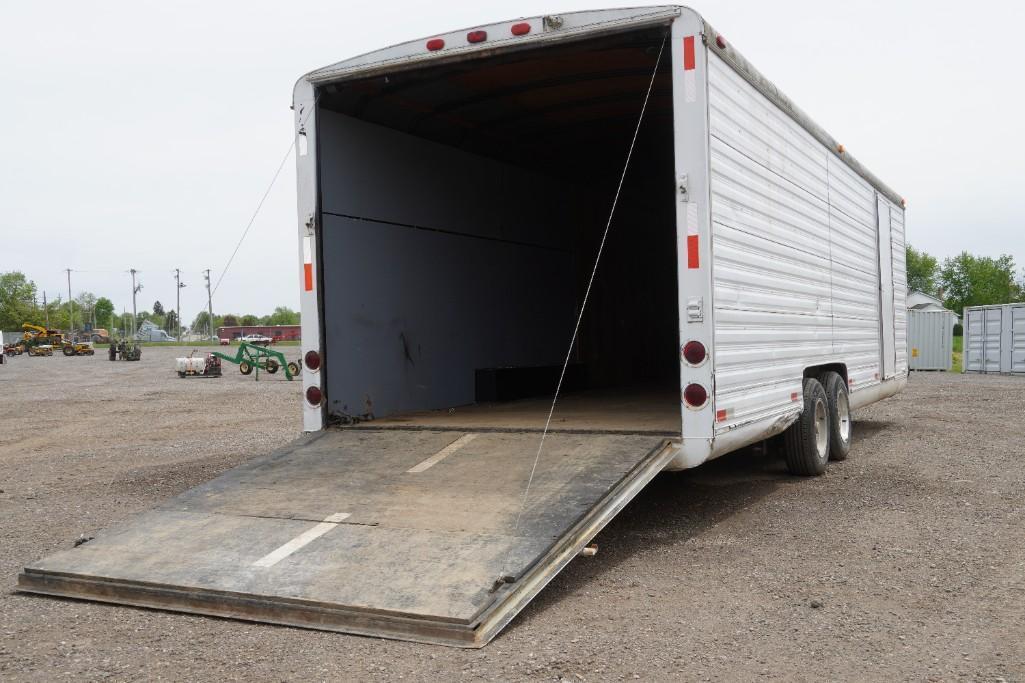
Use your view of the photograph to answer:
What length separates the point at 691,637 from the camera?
4.04 metres

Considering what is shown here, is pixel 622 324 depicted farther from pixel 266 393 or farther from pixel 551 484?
pixel 266 393

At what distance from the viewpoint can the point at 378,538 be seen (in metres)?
4.59

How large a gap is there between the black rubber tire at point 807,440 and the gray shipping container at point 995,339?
2023 cm

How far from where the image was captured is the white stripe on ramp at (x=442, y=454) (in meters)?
5.66

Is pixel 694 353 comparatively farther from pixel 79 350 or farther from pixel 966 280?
pixel 966 280

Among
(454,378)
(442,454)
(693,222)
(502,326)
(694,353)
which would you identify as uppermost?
(693,222)

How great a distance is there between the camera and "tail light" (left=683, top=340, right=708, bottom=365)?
5426mm

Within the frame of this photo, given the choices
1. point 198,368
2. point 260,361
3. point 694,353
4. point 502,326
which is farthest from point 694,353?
point 198,368

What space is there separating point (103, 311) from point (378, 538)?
15742 cm

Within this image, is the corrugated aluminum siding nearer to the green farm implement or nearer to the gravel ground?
the gravel ground

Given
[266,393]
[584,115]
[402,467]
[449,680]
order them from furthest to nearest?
[266,393], [584,115], [402,467], [449,680]

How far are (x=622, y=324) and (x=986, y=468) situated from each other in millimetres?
4733

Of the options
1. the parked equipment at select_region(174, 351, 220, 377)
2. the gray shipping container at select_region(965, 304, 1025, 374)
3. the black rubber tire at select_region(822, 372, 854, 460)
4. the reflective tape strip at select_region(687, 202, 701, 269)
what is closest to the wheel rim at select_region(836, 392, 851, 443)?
the black rubber tire at select_region(822, 372, 854, 460)

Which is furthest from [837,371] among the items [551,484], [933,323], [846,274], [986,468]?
[933,323]
